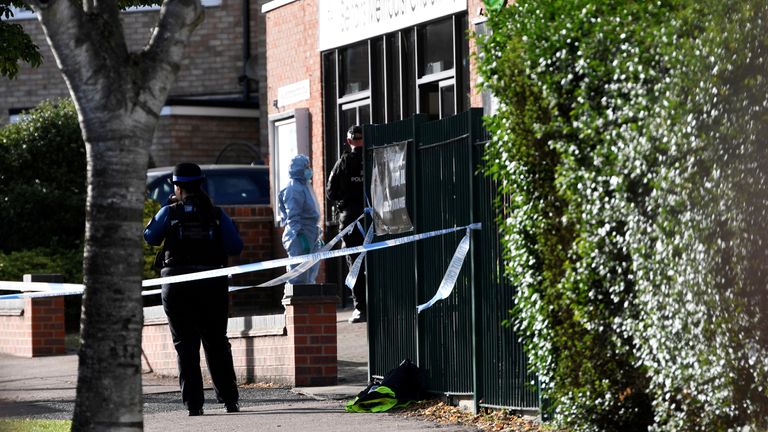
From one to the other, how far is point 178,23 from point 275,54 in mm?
14272

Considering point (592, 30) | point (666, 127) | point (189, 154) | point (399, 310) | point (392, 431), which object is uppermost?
point (189, 154)

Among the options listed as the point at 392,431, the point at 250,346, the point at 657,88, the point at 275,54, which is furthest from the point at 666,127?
the point at 275,54

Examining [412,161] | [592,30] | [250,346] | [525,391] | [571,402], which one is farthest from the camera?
[250,346]

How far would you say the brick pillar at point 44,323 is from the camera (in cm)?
1611

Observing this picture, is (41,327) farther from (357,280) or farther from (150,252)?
(357,280)

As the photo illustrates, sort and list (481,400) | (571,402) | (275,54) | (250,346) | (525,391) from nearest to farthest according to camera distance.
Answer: (571,402) < (525,391) < (481,400) < (250,346) < (275,54)

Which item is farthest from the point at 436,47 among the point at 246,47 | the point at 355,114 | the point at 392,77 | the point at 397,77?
the point at 246,47

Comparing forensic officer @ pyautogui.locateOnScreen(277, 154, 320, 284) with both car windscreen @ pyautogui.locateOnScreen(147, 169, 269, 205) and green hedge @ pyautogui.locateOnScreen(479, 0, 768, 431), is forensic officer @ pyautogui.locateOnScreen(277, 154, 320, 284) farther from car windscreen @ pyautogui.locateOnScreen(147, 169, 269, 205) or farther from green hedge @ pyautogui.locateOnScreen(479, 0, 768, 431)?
green hedge @ pyautogui.locateOnScreen(479, 0, 768, 431)

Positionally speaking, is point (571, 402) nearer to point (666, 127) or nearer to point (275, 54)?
point (666, 127)

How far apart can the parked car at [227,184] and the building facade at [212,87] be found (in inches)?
218

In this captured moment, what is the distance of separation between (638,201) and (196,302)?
491cm

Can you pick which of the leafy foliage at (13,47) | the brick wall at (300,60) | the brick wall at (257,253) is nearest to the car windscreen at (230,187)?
the brick wall at (257,253)

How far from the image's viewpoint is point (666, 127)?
6094 millimetres

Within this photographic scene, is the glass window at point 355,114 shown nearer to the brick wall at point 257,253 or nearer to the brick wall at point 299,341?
the brick wall at point 257,253
